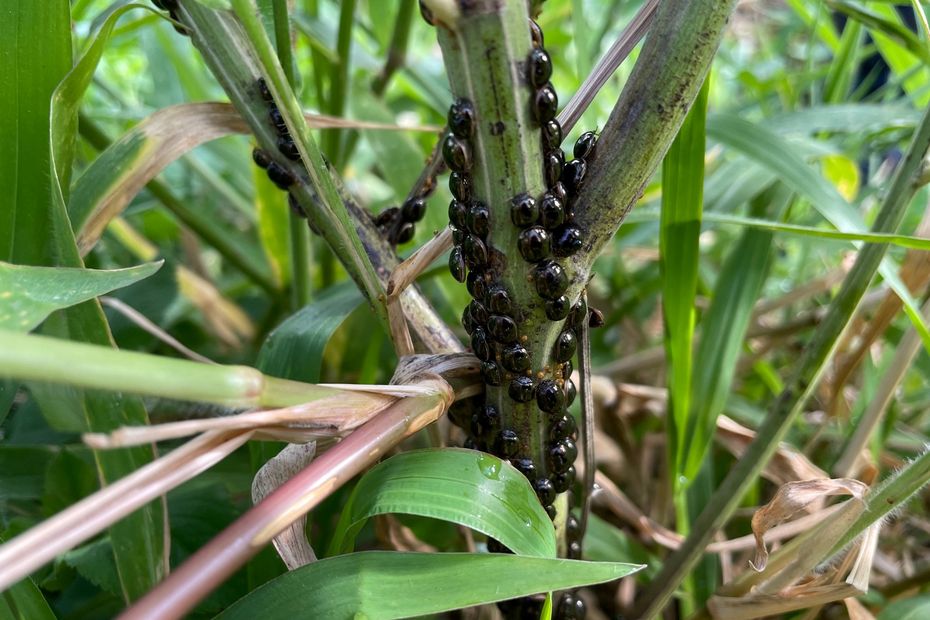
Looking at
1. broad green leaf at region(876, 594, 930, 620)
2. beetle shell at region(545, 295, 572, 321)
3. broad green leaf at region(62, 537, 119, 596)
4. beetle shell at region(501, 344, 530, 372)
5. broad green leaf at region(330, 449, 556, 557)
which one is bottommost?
broad green leaf at region(876, 594, 930, 620)

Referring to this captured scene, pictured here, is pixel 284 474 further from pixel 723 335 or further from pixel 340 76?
pixel 340 76

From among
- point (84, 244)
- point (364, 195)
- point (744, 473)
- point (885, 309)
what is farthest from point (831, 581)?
point (364, 195)

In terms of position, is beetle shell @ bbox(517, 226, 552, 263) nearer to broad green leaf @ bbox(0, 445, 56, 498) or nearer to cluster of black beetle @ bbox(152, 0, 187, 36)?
cluster of black beetle @ bbox(152, 0, 187, 36)

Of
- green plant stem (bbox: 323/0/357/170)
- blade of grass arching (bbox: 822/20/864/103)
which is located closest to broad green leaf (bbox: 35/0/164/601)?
green plant stem (bbox: 323/0/357/170)

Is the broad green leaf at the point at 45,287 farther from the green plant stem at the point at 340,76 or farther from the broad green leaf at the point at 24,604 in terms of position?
the green plant stem at the point at 340,76

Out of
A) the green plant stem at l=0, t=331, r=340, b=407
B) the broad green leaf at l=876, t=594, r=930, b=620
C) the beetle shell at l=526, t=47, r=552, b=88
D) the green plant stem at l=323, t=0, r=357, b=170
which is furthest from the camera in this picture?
the green plant stem at l=323, t=0, r=357, b=170

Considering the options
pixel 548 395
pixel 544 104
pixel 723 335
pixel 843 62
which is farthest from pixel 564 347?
pixel 843 62
